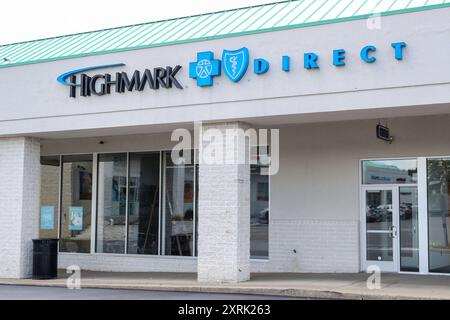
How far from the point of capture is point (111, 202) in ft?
65.0

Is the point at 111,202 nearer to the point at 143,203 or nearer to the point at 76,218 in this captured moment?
the point at 143,203

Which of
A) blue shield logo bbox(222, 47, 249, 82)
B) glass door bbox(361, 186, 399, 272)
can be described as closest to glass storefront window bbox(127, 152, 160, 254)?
blue shield logo bbox(222, 47, 249, 82)

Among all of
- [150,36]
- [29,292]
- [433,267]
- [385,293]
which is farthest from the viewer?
[150,36]

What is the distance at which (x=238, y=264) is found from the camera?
48.0 ft

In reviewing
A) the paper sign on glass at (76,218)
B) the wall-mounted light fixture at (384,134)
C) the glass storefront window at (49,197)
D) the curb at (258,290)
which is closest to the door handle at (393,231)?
the wall-mounted light fixture at (384,134)

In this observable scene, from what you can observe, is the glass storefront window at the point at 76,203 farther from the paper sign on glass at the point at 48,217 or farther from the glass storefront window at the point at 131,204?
the paper sign on glass at the point at 48,217

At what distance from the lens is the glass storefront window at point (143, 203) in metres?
19.1

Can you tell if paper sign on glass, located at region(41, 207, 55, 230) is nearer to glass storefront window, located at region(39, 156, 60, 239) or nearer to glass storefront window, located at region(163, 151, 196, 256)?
glass storefront window, located at region(39, 156, 60, 239)

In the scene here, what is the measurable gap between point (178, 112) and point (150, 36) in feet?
9.14

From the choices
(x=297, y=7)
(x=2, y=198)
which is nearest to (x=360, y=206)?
(x=297, y=7)

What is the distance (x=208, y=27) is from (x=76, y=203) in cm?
757

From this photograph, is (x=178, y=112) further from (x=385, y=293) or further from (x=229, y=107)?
(x=385, y=293)

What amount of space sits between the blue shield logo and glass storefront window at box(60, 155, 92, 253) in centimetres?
724

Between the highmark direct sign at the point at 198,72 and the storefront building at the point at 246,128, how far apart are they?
32mm
